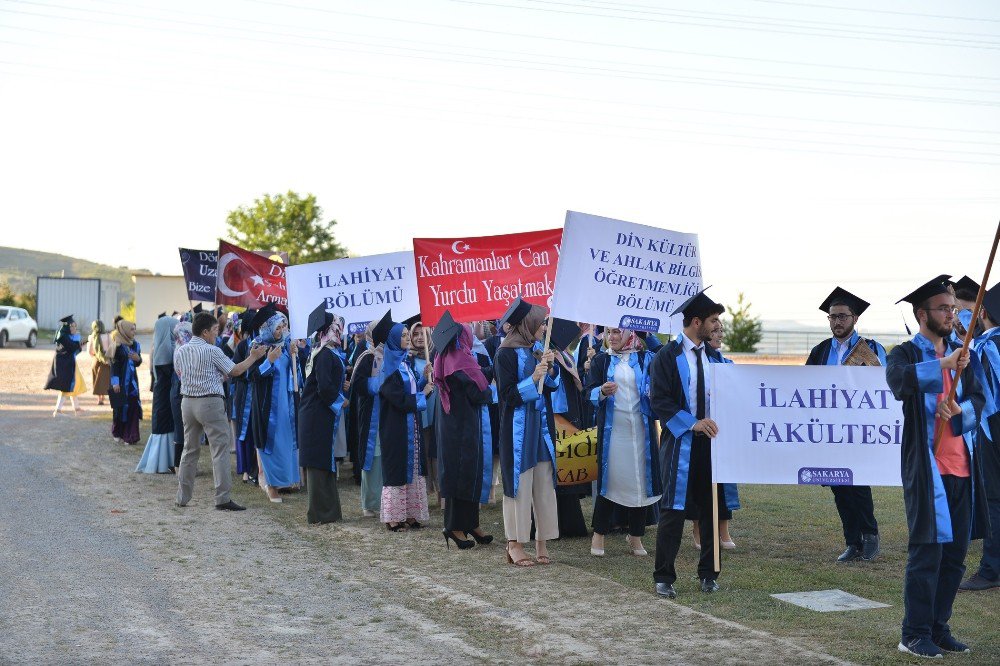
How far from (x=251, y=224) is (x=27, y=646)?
61524mm

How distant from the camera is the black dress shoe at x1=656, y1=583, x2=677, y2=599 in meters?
7.36

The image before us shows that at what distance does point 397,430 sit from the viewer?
10.1 m

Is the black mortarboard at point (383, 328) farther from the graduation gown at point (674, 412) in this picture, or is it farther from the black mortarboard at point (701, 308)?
the black mortarboard at point (701, 308)

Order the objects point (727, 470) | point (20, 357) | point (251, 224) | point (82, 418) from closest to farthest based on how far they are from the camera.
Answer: point (727, 470) → point (82, 418) → point (20, 357) → point (251, 224)

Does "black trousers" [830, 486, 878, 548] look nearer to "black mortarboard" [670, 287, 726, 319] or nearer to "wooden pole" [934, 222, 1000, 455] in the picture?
"black mortarboard" [670, 287, 726, 319]

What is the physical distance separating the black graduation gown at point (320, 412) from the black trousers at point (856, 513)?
15.4ft

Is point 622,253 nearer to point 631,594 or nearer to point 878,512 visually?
point 631,594

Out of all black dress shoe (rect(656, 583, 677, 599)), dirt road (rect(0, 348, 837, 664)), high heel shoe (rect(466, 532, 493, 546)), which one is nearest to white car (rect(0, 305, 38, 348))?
dirt road (rect(0, 348, 837, 664))

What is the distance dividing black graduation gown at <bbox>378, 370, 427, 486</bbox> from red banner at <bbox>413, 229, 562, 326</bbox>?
755mm

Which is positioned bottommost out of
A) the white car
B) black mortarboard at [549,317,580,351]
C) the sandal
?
the sandal

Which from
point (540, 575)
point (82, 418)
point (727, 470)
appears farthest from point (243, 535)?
point (82, 418)

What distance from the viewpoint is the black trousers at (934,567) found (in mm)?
5848

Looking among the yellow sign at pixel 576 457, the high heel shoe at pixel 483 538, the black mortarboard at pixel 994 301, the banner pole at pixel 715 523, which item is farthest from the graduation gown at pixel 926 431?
the high heel shoe at pixel 483 538

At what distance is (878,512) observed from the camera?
1076 centimetres
